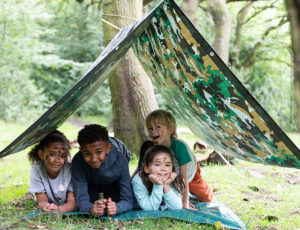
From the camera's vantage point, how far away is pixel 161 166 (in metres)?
3.24

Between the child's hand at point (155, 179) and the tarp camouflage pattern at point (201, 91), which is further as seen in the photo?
the child's hand at point (155, 179)

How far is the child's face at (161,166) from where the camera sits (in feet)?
10.6

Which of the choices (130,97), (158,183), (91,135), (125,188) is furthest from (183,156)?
(130,97)

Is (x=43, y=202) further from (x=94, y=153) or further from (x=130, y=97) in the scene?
(x=130, y=97)

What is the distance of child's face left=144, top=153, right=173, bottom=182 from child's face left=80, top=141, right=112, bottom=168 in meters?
0.45

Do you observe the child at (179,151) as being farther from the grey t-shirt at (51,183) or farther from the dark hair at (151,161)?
the grey t-shirt at (51,183)

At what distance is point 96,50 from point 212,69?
48.2 ft

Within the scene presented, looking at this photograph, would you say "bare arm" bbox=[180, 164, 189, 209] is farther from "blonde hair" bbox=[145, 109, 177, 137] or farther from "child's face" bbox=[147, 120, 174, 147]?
"blonde hair" bbox=[145, 109, 177, 137]

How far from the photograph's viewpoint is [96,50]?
1670cm

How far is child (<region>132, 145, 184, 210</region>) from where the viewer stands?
3219 millimetres

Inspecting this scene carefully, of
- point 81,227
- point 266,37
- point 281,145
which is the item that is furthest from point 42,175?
point 266,37

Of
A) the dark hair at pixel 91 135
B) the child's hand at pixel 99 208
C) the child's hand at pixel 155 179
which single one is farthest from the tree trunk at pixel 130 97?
the child's hand at pixel 99 208

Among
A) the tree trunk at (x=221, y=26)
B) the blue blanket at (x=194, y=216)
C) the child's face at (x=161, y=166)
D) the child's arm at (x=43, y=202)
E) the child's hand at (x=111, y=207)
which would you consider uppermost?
the tree trunk at (x=221, y=26)

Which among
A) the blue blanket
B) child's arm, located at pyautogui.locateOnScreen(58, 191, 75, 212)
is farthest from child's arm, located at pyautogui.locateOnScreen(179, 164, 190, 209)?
child's arm, located at pyautogui.locateOnScreen(58, 191, 75, 212)
